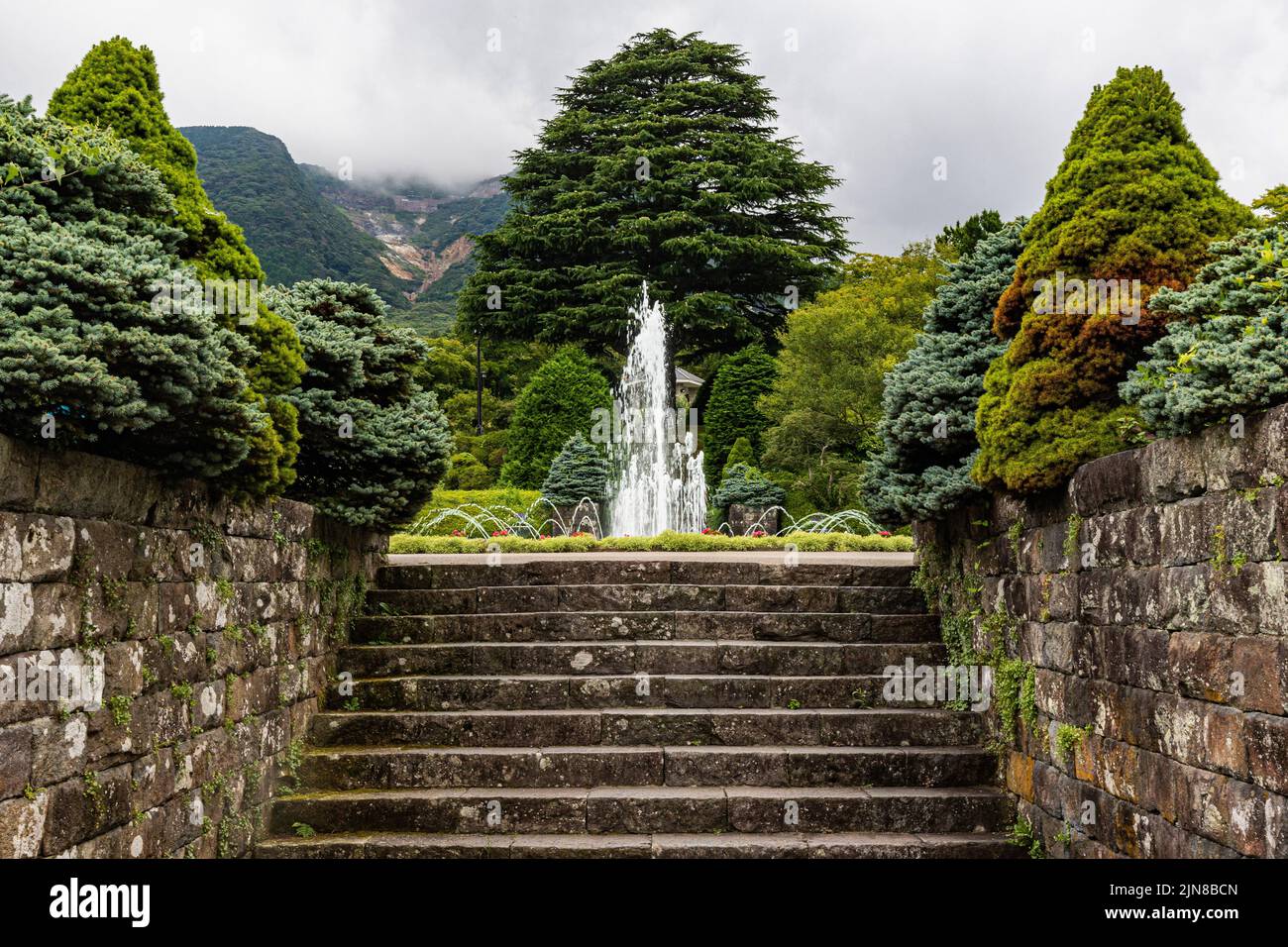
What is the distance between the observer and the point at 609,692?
6816mm

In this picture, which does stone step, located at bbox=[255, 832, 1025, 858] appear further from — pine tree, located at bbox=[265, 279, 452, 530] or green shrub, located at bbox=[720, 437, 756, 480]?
green shrub, located at bbox=[720, 437, 756, 480]

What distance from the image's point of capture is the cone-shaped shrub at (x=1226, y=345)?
358 cm

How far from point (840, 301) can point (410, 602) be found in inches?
626

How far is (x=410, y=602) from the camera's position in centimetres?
782

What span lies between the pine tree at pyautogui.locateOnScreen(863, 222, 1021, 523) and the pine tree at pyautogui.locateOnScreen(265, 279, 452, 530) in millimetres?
3052

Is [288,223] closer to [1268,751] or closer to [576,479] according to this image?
[576,479]

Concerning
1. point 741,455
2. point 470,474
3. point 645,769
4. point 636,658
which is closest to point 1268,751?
point 645,769

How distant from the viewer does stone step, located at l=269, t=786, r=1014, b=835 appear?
5.79 metres

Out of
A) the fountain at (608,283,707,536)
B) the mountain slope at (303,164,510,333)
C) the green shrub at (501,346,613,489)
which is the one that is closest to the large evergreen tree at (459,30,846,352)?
the fountain at (608,283,707,536)

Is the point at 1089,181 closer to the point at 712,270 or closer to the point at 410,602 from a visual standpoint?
the point at 410,602

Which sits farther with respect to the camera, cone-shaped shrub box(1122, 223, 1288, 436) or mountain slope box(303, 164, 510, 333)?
mountain slope box(303, 164, 510, 333)

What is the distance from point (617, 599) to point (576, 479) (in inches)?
440
